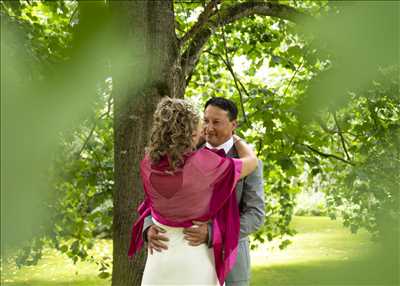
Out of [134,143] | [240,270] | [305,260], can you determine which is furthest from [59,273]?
[240,270]

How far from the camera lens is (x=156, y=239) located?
2.44 meters

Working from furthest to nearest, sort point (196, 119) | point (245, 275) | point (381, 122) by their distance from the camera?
1. point (381, 122)
2. point (245, 275)
3. point (196, 119)

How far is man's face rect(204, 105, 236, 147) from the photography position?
2.67 m

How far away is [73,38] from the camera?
0.51m

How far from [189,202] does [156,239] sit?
23 cm

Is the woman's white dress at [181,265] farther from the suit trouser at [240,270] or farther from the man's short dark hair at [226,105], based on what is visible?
the man's short dark hair at [226,105]

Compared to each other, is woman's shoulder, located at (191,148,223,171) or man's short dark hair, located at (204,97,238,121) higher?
man's short dark hair, located at (204,97,238,121)

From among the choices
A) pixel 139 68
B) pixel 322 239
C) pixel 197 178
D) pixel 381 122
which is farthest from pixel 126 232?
pixel 322 239

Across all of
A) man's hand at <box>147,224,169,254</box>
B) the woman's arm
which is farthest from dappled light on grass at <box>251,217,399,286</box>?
man's hand at <box>147,224,169,254</box>

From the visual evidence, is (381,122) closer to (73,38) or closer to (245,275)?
(245,275)

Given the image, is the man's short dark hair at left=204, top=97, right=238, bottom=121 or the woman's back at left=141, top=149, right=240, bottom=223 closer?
the woman's back at left=141, top=149, right=240, bottom=223

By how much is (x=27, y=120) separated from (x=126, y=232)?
3079 millimetres

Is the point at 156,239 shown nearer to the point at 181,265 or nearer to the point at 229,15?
the point at 181,265

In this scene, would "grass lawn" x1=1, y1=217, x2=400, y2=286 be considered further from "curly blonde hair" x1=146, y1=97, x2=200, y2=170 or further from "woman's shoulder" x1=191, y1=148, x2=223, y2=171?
"curly blonde hair" x1=146, y1=97, x2=200, y2=170
